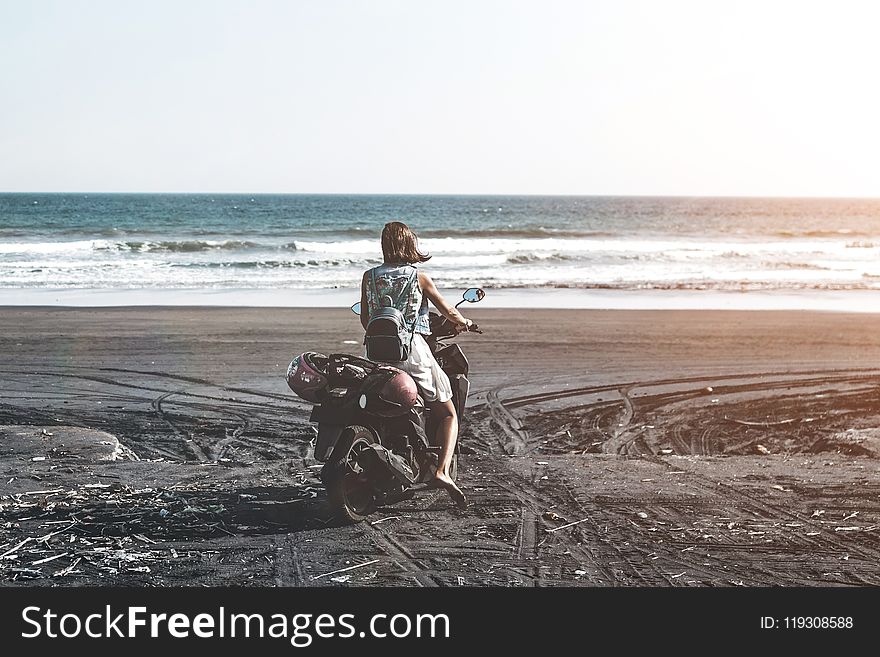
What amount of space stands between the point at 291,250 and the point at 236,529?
100 feet

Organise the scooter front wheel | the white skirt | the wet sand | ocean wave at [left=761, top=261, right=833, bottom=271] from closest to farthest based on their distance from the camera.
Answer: the wet sand, the scooter front wheel, the white skirt, ocean wave at [left=761, top=261, right=833, bottom=271]

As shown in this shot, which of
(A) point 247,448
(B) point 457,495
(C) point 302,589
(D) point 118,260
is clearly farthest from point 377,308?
(D) point 118,260

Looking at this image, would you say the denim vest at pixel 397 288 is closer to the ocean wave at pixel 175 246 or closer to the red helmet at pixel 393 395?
the red helmet at pixel 393 395

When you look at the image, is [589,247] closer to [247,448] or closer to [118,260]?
[118,260]

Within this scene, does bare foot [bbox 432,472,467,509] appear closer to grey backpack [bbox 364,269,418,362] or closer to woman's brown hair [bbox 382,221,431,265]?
grey backpack [bbox 364,269,418,362]

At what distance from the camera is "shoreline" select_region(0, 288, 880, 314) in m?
17.1

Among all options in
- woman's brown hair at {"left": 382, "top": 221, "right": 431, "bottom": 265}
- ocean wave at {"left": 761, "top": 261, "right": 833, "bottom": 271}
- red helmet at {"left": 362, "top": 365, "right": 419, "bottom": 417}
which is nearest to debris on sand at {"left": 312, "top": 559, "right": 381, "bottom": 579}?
red helmet at {"left": 362, "top": 365, "right": 419, "bottom": 417}

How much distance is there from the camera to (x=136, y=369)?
10.5 m

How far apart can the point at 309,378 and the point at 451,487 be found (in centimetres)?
104

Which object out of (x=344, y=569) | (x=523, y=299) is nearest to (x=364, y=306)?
(x=344, y=569)

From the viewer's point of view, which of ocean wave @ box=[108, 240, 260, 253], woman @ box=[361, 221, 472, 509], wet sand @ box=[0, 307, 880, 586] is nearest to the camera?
wet sand @ box=[0, 307, 880, 586]

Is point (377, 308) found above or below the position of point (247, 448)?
above

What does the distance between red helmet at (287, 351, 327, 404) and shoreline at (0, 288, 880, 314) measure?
1156 cm

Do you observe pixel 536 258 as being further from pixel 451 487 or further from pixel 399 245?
pixel 399 245
